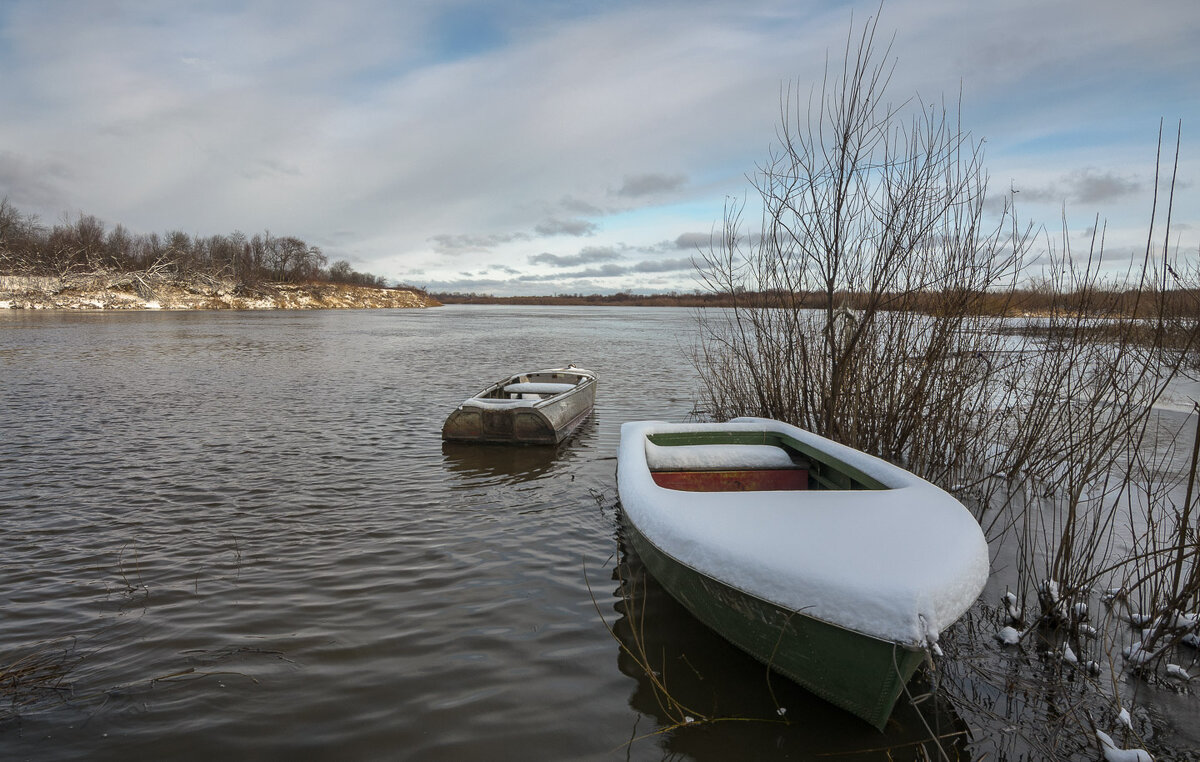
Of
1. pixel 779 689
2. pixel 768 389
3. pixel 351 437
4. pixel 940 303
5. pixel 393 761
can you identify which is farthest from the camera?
pixel 351 437

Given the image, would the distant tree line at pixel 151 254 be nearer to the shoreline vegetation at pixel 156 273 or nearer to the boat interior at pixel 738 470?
the shoreline vegetation at pixel 156 273

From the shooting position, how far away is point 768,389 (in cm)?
666

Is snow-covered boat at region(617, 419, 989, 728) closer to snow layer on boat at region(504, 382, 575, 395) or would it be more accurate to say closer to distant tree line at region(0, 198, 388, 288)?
snow layer on boat at region(504, 382, 575, 395)

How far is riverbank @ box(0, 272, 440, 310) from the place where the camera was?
49688 millimetres

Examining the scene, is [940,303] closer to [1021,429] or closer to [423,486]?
[1021,429]

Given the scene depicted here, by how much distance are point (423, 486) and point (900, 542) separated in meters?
5.14

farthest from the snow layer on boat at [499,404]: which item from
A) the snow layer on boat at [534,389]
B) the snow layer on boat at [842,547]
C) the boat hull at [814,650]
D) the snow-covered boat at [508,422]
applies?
the boat hull at [814,650]

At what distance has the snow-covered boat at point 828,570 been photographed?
7.72ft

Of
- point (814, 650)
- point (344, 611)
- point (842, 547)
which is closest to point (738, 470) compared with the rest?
point (842, 547)

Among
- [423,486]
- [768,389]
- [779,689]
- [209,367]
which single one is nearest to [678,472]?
[779,689]

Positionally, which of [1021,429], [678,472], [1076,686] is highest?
[1021,429]

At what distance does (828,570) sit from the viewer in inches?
98.8

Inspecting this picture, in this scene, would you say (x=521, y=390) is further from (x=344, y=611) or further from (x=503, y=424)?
(x=344, y=611)

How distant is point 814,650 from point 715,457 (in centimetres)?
228
